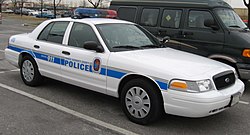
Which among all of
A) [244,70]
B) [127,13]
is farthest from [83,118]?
[127,13]

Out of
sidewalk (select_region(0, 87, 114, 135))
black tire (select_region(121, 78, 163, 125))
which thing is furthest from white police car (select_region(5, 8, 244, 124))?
sidewalk (select_region(0, 87, 114, 135))

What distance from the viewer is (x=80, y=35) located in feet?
17.6

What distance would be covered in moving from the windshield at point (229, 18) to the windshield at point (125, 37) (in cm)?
201

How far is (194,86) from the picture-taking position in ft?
13.0

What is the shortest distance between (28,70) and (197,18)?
154 inches

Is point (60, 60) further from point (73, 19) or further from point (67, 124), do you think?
point (67, 124)

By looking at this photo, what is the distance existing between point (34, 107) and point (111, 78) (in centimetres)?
144

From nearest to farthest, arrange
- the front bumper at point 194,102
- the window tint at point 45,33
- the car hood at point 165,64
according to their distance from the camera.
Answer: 1. the front bumper at point 194,102
2. the car hood at point 165,64
3. the window tint at point 45,33

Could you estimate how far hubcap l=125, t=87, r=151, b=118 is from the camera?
4.32m

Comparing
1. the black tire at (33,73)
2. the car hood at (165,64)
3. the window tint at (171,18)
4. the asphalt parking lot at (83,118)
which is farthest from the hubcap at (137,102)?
the window tint at (171,18)

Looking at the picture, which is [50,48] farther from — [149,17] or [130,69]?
[149,17]

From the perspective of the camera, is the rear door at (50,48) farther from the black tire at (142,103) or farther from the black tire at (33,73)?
the black tire at (142,103)

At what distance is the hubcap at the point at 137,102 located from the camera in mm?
4324

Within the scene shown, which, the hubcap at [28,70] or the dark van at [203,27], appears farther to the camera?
the dark van at [203,27]
